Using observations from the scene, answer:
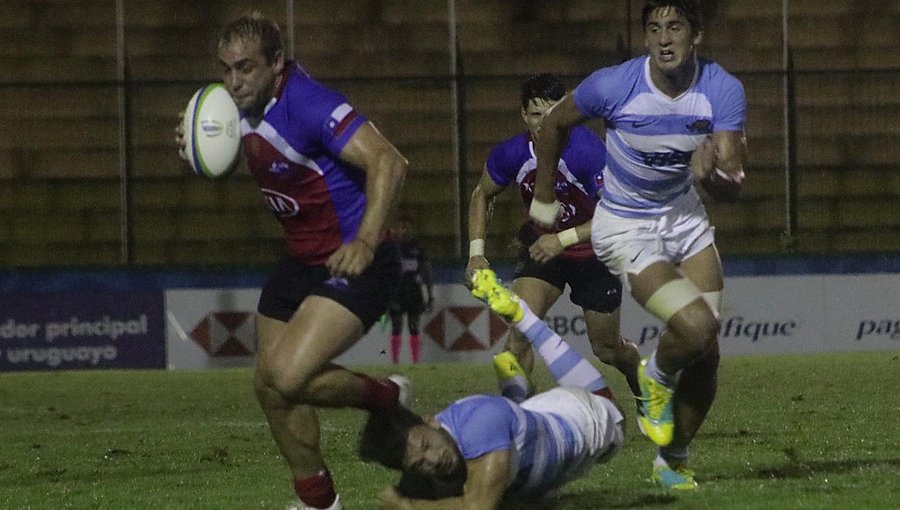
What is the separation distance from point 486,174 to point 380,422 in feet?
12.3

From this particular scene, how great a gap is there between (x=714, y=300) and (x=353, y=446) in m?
3.58

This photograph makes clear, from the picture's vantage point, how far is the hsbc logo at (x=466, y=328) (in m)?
19.2

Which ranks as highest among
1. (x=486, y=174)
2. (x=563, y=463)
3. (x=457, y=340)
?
(x=486, y=174)

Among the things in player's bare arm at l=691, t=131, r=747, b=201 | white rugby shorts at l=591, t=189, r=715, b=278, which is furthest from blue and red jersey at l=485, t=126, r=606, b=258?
player's bare arm at l=691, t=131, r=747, b=201

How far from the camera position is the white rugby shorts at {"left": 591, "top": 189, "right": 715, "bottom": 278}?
7.84 meters

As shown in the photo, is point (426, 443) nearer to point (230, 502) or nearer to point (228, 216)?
point (230, 502)

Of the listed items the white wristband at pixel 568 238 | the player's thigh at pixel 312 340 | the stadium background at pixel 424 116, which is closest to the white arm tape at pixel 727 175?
the player's thigh at pixel 312 340

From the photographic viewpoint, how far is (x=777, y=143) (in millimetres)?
21453

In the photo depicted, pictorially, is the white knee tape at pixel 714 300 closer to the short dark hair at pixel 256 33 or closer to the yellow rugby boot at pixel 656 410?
the yellow rugby boot at pixel 656 410

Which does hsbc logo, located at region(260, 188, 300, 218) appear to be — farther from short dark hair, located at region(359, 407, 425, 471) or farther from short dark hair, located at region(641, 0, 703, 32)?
short dark hair, located at region(641, 0, 703, 32)

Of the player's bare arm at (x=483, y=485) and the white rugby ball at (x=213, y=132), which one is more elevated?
the white rugby ball at (x=213, y=132)

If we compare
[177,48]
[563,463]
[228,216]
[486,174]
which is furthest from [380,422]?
[177,48]

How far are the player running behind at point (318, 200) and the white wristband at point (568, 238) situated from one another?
241cm

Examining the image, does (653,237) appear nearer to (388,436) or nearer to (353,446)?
(388,436)
